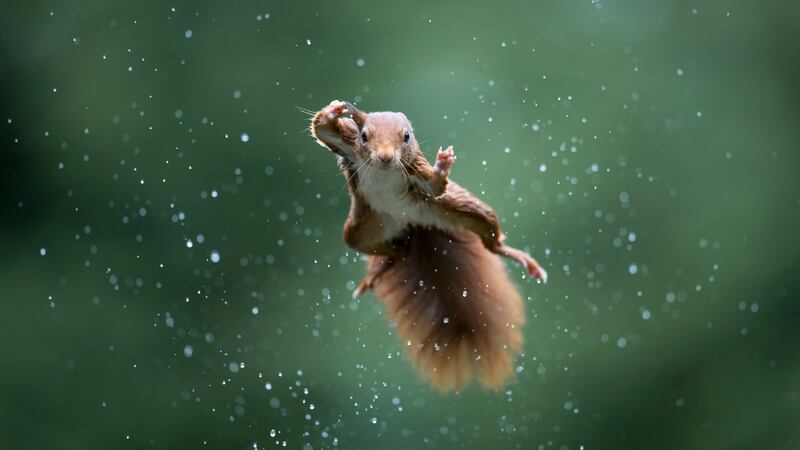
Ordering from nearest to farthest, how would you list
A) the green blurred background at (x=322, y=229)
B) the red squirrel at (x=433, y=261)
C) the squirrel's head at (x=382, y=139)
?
the squirrel's head at (x=382, y=139), the red squirrel at (x=433, y=261), the green blurred background at (x=322, y=229)

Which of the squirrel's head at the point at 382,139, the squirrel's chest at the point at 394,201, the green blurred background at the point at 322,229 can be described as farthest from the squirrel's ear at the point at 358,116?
the green blurred background at the point at 322,229

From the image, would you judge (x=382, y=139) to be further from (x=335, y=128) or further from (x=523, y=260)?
(x=523, y=260)

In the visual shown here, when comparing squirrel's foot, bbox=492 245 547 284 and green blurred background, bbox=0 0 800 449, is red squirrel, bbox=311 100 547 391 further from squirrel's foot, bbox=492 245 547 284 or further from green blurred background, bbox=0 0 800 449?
green blurred background, bbox=0 0 800 449

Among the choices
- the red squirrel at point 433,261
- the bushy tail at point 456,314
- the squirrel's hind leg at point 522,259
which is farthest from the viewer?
the bushy tail at point 456,314

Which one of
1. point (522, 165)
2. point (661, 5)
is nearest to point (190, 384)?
point (522, 165)

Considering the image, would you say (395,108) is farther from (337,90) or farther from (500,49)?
(500,49)

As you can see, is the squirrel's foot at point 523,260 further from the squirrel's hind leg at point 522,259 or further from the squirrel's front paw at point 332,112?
the squirrel's front paw at point 332,112
